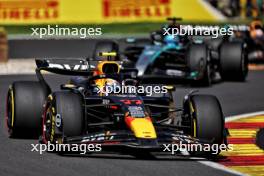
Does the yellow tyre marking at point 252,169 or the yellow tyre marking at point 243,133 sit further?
the yellow tyre marking at point 243,133

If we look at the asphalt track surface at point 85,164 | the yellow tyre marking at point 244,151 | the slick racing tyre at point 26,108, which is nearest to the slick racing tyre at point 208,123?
the asphalt track surface at point 85,164

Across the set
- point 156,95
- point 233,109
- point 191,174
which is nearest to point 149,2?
point 233,109

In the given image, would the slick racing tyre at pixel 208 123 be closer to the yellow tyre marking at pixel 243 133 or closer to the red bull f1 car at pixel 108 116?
the red bull f1 car at pixel 108 116

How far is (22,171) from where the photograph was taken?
11.6m

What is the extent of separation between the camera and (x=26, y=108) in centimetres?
1373

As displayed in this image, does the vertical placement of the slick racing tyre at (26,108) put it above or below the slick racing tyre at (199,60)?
below

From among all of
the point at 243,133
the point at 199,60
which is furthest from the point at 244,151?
the point at 199,60

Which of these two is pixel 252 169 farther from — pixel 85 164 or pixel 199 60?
pixel 199 60

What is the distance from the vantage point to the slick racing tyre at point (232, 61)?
76.1 feet

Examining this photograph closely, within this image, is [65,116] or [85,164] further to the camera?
[65,116]

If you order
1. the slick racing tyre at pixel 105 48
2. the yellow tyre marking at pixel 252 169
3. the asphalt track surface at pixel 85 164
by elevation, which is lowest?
the yellow tyre marking at pixel 252 169

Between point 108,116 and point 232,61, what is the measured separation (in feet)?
33.0

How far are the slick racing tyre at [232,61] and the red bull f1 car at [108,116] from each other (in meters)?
8.70

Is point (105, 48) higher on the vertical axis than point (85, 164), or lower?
higher
